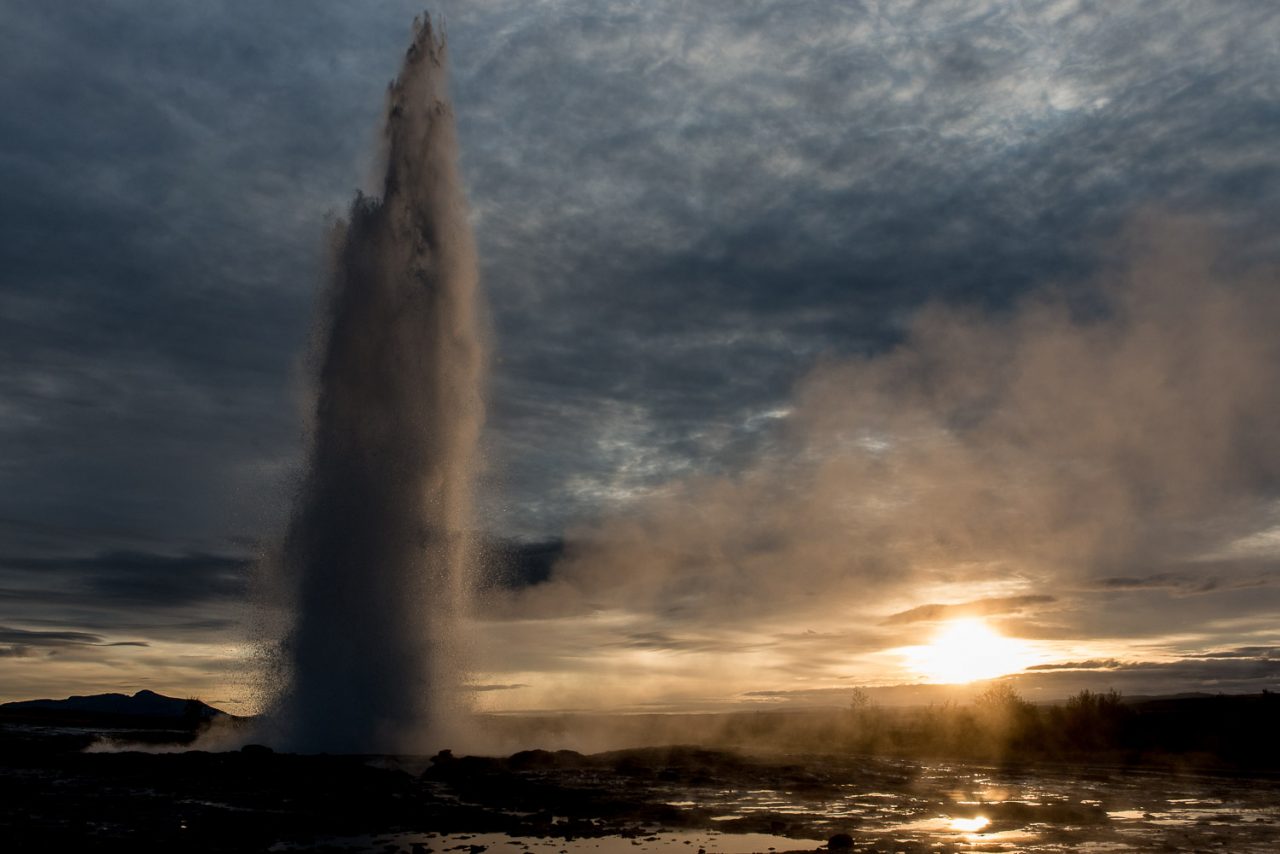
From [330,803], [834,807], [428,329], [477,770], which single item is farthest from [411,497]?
[834,807]

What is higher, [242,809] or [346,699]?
[346,699]

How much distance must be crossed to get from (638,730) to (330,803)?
47.5m

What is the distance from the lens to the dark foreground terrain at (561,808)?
21.3 m

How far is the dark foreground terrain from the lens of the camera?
2127 centimetres

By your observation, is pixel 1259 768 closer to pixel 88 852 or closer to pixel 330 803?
pixel 330 803

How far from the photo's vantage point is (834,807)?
1158 inches

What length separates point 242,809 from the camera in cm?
2398

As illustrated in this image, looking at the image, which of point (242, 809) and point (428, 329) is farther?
point (428, 329)

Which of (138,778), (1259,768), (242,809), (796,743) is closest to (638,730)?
(796,743)

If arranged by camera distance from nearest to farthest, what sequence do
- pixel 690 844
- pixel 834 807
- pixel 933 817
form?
pixel 690 844 < pixel 933 817 < pixel 834 807

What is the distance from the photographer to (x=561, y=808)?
26.3 meters

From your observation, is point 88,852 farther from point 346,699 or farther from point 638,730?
point 638,730

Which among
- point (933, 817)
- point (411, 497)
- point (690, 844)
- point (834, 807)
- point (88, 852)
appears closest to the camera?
point (88, 852)

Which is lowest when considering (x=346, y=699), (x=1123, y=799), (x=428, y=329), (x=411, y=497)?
(x=1123, y=799)
